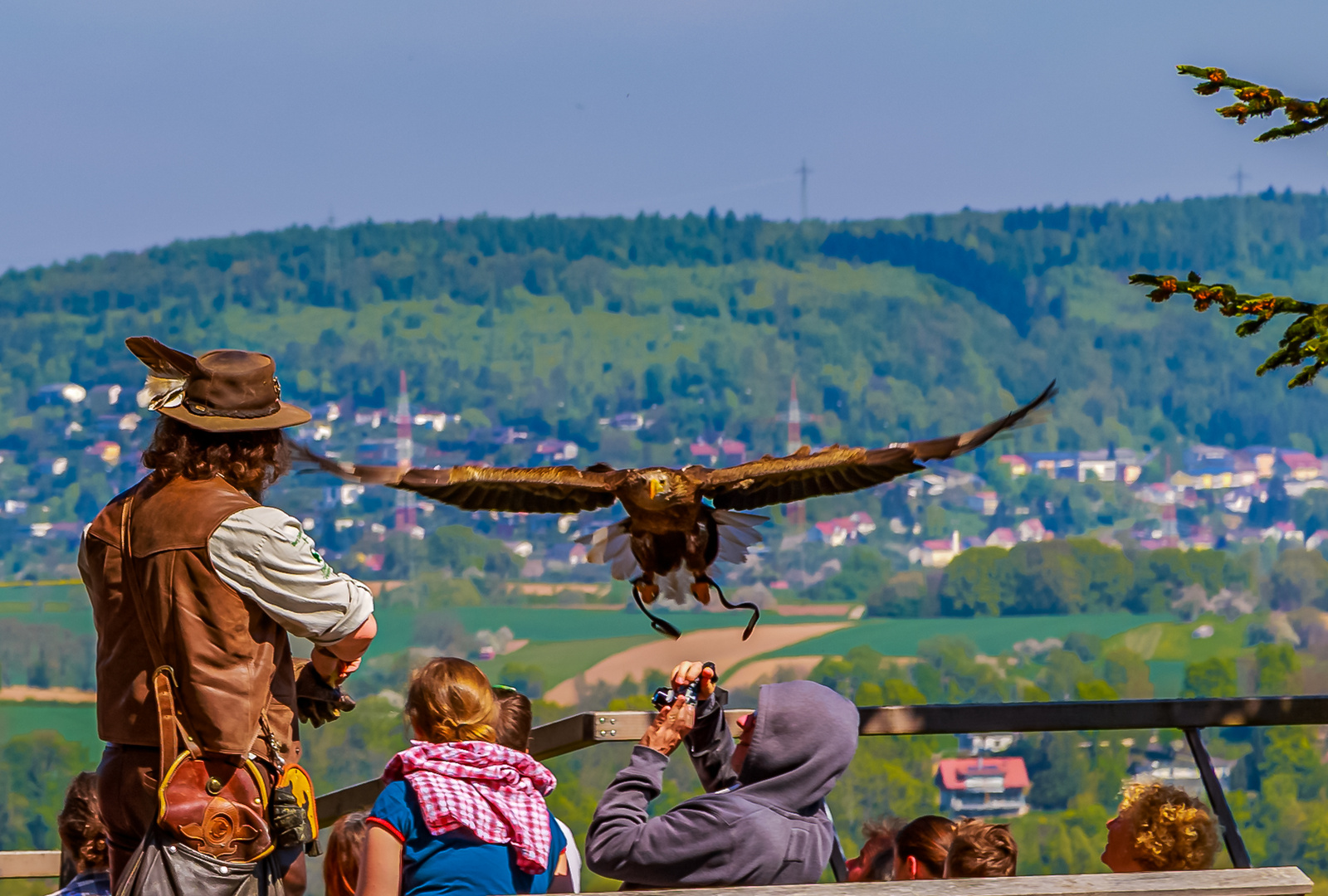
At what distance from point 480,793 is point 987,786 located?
69656 millimetres

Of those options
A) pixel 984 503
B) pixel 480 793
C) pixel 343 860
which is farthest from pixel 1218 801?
pixel 984 503

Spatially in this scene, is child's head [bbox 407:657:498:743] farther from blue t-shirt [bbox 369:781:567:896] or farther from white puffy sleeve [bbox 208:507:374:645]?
white puffy sleeve [bbox 208:507:374:645]

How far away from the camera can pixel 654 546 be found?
6.65 meters

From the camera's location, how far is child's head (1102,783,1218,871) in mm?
3514

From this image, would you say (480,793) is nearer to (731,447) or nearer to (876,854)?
(876,854)

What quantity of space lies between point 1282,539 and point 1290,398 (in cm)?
1143

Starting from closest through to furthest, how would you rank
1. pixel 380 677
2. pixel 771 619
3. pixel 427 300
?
pixel 380 677
pixel 771 619
pixel 427 300

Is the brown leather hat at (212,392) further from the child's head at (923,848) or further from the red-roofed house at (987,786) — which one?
the red-roofed house at (987,786)

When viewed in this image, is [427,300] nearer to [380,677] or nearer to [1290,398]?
[380,677]

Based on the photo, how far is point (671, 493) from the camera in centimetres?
623

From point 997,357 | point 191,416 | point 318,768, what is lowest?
point 318,768

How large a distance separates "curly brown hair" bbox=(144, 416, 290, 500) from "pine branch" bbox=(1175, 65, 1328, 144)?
118 inches

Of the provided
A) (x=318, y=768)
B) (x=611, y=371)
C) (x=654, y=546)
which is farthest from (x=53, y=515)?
(x=654, y=546)

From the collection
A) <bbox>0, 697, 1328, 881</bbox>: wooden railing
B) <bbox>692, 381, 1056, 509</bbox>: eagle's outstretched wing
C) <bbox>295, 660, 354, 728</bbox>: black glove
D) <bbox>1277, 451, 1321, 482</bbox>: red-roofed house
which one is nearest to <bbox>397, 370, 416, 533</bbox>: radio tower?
<bbox>1277, 451, 1321, 482</bbox>: red-roofed house
